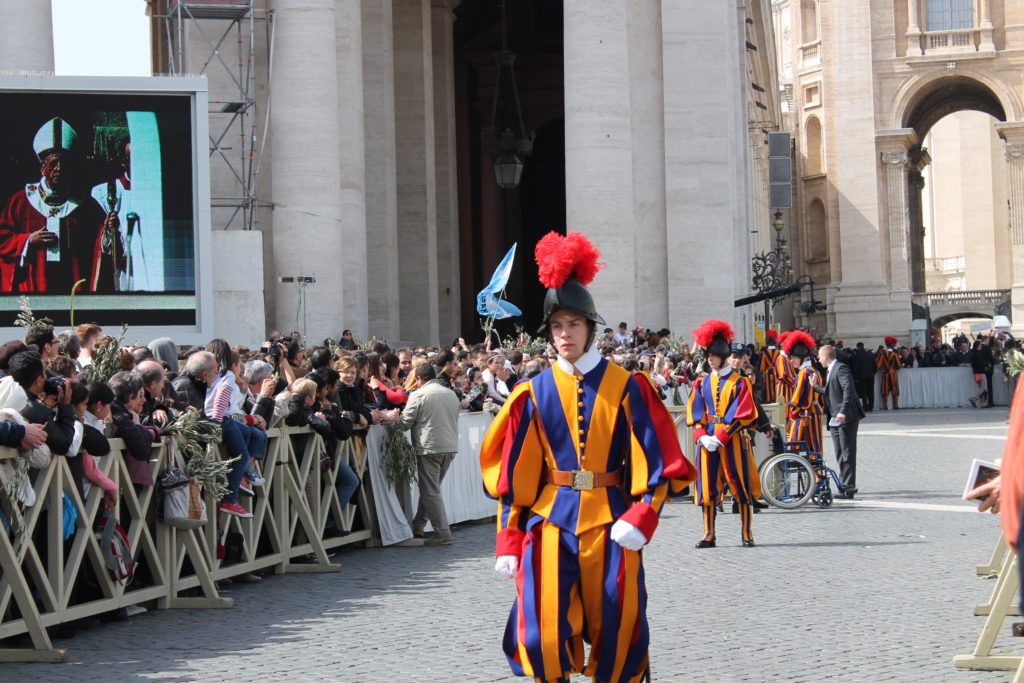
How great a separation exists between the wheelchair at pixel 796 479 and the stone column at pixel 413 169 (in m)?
15.4

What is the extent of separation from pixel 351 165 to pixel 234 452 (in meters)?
15.1

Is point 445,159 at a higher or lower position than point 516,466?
higher

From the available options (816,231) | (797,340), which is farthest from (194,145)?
(816,231)

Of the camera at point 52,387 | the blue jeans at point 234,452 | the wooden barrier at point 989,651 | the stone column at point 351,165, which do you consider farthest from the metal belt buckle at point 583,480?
the stone column at point 351,165

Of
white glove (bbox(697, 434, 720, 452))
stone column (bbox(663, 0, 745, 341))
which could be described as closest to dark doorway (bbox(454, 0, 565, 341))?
stone column (bbox(663, 0, 745, 341))

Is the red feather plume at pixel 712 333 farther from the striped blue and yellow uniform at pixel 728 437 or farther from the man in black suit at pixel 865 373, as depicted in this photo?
the man in black suit at pixel 865 373

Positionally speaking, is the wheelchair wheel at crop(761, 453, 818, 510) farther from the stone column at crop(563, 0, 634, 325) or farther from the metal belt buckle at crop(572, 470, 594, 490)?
the stone column at crop(563, 0, 634, 325)

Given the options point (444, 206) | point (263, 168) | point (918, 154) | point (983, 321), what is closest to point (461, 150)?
point (444, 206)

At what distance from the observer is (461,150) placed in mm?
38438

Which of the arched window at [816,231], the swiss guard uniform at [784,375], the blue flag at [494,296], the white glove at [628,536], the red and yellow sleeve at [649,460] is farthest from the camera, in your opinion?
the arched window at [816,231]

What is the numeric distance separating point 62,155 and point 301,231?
Result: 665cm

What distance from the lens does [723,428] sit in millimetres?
12812

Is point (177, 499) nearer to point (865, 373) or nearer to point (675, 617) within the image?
point (675, 617)

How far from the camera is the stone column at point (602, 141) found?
81.8 feet
